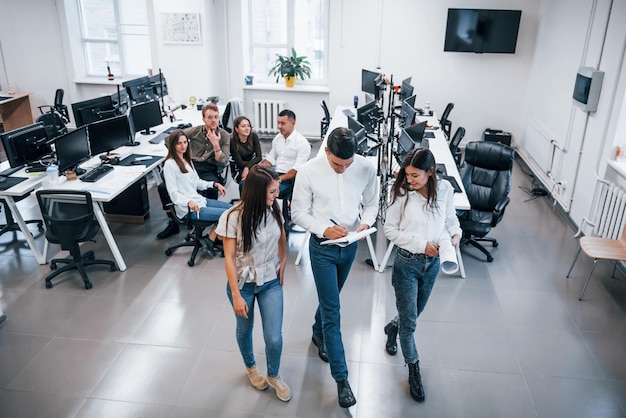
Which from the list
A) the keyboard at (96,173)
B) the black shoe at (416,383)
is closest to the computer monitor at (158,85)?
the keyboard at (96,173)

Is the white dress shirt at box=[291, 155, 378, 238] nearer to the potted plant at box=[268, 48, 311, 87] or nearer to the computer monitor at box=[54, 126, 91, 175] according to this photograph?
the computer monitor at box=[54, 126, 91, 175]

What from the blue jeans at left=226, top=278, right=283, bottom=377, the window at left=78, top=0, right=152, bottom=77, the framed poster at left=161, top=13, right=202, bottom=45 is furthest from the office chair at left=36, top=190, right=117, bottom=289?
the window at left=78, top=0, right=152, bottom=77

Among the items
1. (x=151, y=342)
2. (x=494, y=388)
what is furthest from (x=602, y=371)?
(x=151, y=342)

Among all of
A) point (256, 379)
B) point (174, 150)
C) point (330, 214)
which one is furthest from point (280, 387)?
point (174, 150)

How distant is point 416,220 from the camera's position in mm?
2904

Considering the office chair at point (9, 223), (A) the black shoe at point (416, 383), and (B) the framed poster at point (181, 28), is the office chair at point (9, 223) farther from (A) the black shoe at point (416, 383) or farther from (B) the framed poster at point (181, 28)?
(A) the black shoe at point (416, 383)

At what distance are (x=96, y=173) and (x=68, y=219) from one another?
2.56ft

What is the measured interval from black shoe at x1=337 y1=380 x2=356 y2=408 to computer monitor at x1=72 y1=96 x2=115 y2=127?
4356mm

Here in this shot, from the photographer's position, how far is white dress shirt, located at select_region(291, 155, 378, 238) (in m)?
2.92

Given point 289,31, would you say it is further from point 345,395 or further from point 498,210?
point 345,395

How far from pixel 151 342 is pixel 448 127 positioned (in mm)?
5906

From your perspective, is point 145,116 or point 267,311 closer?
point 267,311

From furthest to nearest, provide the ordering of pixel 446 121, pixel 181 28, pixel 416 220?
pixel 181 28, pixel 446 121, pixel 416 220

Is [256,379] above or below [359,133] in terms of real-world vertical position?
below
